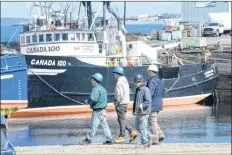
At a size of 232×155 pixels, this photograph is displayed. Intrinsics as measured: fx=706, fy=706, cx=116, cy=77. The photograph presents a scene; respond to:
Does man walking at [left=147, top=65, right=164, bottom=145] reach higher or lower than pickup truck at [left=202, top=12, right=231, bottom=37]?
higher

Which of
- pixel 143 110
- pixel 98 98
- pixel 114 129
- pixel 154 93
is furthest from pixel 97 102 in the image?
pixel 114 129

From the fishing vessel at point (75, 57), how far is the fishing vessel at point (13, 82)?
0.58 m

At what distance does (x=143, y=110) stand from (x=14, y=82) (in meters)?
15.5

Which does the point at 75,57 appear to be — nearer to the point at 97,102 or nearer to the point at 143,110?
the point at 97,102

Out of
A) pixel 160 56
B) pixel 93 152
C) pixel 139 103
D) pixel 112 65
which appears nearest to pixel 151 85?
pixel 139 103

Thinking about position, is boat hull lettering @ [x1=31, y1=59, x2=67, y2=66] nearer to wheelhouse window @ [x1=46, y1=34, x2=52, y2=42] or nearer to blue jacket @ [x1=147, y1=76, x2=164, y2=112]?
wheelhouse window @ [x1=46, y1=34, x2=52, y2=42]

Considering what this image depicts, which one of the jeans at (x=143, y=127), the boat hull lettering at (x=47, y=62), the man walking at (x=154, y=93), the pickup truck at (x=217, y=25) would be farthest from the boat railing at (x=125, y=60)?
the pickup truck at (x=217, y=25)

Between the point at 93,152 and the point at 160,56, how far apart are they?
21528 millimetres

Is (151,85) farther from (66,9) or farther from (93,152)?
(66,9)

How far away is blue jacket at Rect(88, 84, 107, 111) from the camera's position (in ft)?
44.4

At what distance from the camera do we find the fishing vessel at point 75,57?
29188 mm

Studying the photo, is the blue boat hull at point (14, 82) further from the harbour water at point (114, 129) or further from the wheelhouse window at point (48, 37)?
the wheelhouse window at point (48, 37)

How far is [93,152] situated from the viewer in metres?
12.9

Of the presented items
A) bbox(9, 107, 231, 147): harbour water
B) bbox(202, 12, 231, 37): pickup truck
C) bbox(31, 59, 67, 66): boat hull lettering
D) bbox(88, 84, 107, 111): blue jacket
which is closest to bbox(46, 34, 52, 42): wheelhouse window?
bbox(31, 59, 67, 66): boat hull lettering
